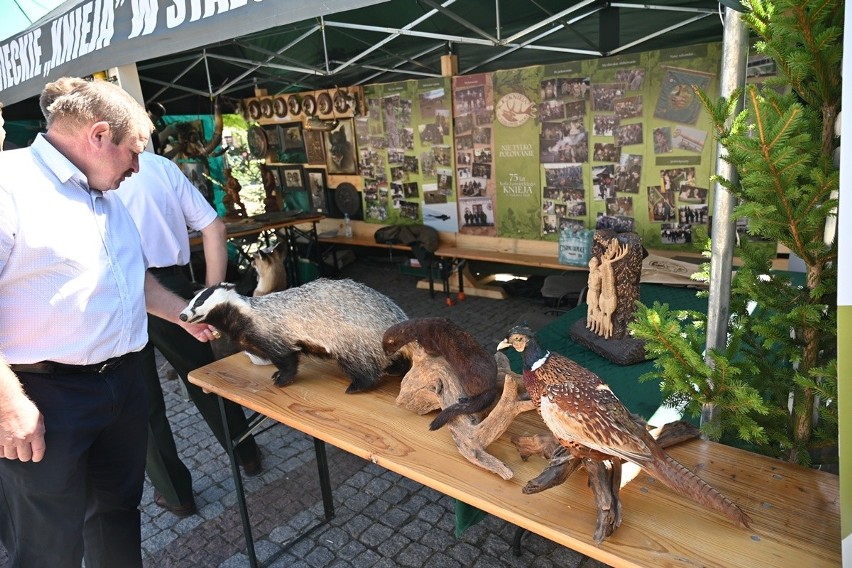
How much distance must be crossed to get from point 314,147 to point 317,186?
619 millimetres

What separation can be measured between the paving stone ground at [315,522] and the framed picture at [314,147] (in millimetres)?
5337

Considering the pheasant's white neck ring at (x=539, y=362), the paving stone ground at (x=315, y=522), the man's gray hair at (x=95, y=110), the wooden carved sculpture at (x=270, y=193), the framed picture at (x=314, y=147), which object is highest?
the framed picture at (x=314, y=147)

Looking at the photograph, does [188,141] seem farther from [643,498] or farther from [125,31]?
[643,498]

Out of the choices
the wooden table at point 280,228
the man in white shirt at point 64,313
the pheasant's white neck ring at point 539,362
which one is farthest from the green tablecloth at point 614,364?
the wooden table at point 280,228

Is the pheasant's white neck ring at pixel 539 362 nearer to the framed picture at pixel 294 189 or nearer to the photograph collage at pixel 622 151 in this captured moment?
the photograph collage at pixel 622 151

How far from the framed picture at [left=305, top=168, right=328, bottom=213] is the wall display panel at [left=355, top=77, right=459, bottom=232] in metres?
0.87

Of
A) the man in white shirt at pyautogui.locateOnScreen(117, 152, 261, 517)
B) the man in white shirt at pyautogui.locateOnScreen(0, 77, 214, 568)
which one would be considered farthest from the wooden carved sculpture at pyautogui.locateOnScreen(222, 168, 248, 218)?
the man in white shirt at pyautogui.locateOnScreen(0, 77, 214, 568)

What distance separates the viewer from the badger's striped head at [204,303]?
211 cm

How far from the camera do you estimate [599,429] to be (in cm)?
130

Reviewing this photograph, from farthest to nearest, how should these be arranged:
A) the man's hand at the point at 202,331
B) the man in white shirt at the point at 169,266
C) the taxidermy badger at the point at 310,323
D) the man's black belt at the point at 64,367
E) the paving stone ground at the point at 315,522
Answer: the man in white shirt at the point at 169,266, the paving stone ground at the point at 315,522, the man's hand at the point at 202,331, the taxidermy badger at the point at 310,323, the man's black belt at the point at 64,367

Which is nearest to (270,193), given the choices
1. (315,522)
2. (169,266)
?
(169,266)

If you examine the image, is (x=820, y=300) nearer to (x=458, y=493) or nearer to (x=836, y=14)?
(x=836, y=14)

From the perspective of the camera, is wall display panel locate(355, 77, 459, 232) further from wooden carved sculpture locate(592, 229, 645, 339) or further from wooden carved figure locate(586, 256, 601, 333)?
wooden carved sculpture locate(592, 229, 645, 339)

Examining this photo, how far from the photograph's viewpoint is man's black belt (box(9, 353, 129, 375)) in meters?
1.75
